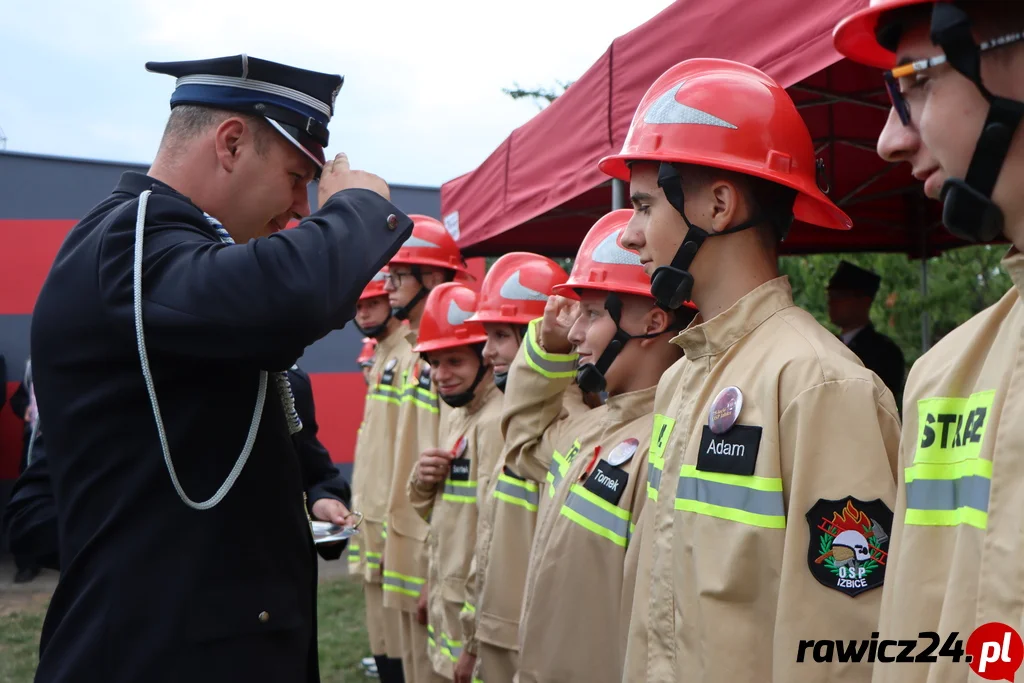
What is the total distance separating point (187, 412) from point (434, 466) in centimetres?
254

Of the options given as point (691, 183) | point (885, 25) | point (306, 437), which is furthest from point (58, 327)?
point (885, 25)

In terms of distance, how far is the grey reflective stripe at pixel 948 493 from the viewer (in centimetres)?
134

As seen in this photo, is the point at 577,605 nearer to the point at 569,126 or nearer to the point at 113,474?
the point at 113,474

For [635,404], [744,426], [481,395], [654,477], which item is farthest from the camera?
[481,395]

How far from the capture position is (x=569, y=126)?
5.11 m

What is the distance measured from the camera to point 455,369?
4824 mm

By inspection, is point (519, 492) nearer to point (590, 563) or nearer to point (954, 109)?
point (590, 563)

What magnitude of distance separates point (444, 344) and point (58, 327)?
119 inches

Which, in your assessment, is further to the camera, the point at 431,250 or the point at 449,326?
the point at 431,250

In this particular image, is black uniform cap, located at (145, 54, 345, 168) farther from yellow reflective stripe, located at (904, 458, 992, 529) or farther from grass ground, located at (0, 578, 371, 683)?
grass ground, located at (0, 578, 371, 683)

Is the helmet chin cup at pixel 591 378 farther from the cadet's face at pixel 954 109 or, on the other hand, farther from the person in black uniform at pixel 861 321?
the person in black uniform at pixel 861 321

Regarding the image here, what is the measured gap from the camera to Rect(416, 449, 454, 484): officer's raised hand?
14.4 ft

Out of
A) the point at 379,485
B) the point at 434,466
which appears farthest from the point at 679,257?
the point at 379,485

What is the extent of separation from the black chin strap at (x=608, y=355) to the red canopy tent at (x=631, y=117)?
101cm
